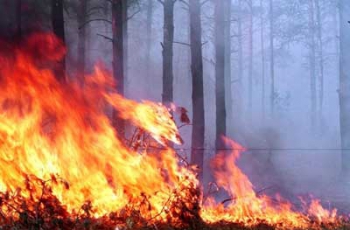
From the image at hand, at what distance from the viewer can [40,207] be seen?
17.6ft

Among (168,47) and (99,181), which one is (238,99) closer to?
(168,47)

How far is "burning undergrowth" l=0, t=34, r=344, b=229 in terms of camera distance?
5520 millimetres

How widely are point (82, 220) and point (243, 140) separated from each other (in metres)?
18.1

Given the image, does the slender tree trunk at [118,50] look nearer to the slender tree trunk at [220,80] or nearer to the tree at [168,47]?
the tree at [168,47]

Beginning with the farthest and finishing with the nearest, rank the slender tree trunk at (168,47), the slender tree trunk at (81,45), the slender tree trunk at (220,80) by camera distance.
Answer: the slender tree trunk at (81,45), the slender tree trunk at (220,80), the slender tree trunk at (168,47)

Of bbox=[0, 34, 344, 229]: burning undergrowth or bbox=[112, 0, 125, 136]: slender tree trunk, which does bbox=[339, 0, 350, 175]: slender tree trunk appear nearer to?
bbox=[112, 0, 125, 136]: slender tree trunk

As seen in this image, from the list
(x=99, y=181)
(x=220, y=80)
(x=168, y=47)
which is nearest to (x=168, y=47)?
(x=168, y=47)

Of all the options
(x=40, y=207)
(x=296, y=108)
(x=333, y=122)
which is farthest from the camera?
(x=296, y=108)

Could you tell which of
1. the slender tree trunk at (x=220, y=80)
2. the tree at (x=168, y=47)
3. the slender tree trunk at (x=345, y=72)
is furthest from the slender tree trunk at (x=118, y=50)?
the slender tree trunk at (x=345, y=72)

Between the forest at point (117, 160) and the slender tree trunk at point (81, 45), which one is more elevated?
the slender tree trunk at point (81, 45)

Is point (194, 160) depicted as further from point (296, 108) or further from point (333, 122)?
point (296, 108)

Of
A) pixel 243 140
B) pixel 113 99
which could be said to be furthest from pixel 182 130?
pixel 113 99

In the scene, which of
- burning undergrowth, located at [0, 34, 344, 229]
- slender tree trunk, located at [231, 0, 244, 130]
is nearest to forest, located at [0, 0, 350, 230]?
burning undergrowth, located at [0, 34, 344, 229]

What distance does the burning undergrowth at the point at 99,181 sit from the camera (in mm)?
5520
